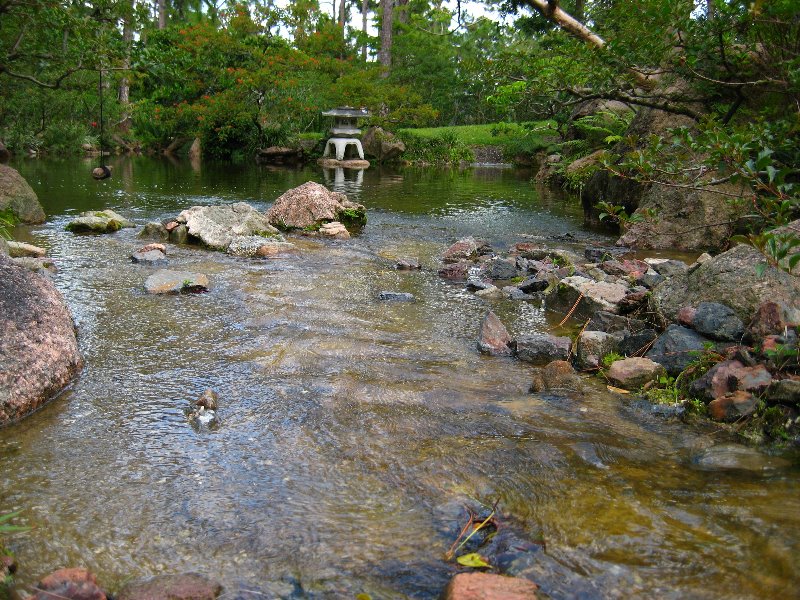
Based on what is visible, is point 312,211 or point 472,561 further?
point 312,211

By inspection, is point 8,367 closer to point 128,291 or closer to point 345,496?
point 345,496

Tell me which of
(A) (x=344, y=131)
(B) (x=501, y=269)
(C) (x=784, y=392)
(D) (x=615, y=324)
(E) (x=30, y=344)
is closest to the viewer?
(C) (x=784, y=392)

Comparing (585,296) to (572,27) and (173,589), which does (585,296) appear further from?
(572,27)

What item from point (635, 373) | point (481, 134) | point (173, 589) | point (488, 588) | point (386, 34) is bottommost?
point (173, 589)

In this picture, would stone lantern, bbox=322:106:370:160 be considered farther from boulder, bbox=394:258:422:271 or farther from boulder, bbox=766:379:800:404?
boulder, bbox=766:379:800:404

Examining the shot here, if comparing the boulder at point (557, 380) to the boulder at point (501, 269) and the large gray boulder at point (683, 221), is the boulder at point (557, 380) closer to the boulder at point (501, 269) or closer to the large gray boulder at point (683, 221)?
the boulder at point (501, 269)

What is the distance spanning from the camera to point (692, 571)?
8.04 feet

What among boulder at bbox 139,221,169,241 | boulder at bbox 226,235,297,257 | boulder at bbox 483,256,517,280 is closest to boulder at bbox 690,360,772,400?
boulder at bbox 483,256,517,280

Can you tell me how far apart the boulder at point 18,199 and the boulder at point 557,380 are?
311 inches

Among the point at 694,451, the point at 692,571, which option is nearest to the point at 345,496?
the point at 692,571

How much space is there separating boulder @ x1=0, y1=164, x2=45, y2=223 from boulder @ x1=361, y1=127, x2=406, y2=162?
18.8 m

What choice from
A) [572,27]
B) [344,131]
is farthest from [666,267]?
[344,131]

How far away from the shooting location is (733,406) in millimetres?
3658

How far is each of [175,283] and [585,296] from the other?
3662mm
